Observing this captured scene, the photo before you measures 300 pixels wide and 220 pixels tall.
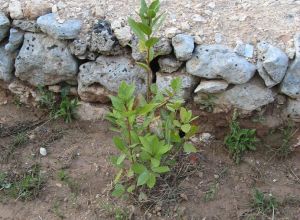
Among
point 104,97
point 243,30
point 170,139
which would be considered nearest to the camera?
point 170,139

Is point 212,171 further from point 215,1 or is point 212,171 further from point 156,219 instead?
point 215,1

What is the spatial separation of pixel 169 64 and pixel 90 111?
2.27ft

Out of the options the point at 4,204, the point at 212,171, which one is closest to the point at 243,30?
the point at 212,171

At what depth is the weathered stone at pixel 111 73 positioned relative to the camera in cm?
339

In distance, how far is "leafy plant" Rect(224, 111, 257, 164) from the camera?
323 centimetres

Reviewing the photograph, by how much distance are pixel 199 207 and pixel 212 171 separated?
0.94 feet

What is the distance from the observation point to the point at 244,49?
3.21 m

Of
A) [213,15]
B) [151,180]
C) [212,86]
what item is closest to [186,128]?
[151,180]

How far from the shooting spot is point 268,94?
126 inches

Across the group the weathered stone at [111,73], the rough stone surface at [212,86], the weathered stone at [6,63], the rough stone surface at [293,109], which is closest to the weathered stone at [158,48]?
the weathered stone at [111,73]

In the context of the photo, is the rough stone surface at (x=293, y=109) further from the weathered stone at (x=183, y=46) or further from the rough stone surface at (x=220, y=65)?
the weathered stone at (x=183, y=46)

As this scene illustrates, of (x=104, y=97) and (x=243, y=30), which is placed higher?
(x=243, y=30)

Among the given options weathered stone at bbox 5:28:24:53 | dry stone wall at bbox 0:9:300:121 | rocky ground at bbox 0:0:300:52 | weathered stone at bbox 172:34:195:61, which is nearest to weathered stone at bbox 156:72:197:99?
dry stone wall at bbox 0:9:300:121

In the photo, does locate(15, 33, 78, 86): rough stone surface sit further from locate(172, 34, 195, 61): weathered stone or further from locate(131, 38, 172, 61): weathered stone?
locate(172, 34, 195, 61): weathered stone
